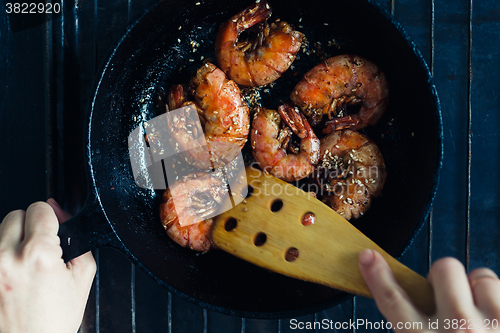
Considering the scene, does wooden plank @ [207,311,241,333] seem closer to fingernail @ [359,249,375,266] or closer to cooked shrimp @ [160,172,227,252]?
cooked shrimp @ [160,172,227,252]

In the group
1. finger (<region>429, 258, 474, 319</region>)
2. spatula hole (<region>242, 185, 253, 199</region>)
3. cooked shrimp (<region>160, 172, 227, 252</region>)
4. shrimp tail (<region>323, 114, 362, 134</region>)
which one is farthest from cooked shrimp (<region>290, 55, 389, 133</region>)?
finger (<region>429, 258, 474, 319</region>)

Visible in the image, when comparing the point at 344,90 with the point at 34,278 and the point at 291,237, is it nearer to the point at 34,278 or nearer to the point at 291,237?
the point at 291,237

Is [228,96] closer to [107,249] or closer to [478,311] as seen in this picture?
[107,249]

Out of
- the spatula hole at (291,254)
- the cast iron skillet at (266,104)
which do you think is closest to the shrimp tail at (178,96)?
the cast iron skillet at (266,104)

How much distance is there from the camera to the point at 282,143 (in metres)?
1.51

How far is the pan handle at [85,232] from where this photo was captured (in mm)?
1170

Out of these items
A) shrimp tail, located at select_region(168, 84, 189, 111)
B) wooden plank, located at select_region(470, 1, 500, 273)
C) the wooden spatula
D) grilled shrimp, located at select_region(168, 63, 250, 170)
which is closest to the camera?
the wooden spatula

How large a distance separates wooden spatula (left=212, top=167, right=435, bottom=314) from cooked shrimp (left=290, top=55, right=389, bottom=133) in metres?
0.38

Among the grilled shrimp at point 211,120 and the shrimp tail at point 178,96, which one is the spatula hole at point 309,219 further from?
the shrimp tail at point 178,96

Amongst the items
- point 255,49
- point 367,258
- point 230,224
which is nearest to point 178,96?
point 255,49

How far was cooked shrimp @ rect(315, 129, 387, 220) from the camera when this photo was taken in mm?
1492

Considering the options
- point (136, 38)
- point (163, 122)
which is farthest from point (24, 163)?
point (136, 38)

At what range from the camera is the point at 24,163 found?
5.16ft

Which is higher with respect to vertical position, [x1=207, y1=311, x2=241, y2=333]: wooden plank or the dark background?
the dark background
